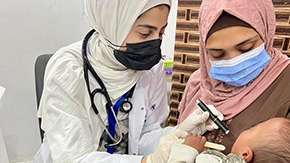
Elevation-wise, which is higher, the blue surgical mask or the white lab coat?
the blue surgical mask

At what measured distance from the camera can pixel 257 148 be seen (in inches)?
29.7

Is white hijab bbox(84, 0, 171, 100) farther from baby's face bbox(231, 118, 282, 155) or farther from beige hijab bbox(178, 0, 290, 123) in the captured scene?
baby's face bbox(231, 118, 282, 155)

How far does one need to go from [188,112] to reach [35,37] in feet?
4.48

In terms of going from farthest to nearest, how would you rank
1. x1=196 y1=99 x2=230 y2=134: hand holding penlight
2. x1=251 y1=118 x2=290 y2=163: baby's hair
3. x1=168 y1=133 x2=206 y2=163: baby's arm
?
x1=196 y1=99 x2=230 y2=134: hand holding penlight, x1=168 y1=133 x2=206 y2=163: baby's arm, x1=251 y1=118 x2=290 y2=163: baby's hair

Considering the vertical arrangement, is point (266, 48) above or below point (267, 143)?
above

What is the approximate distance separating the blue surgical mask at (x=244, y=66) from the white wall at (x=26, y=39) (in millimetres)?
1301

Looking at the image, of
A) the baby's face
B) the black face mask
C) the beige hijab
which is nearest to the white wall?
the black face mask

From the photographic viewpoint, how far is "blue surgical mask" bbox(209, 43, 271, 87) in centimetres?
88

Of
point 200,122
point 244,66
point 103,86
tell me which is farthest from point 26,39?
point 244,66

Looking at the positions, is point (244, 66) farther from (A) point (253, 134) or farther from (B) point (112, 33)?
(B) point (112, 33)

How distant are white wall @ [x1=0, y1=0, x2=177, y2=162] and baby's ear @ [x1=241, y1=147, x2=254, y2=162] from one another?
153cm

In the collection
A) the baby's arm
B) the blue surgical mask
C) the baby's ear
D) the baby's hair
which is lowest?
the baby's arm

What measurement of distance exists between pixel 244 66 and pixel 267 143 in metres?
0.32

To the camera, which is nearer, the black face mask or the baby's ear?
the baby's ear
